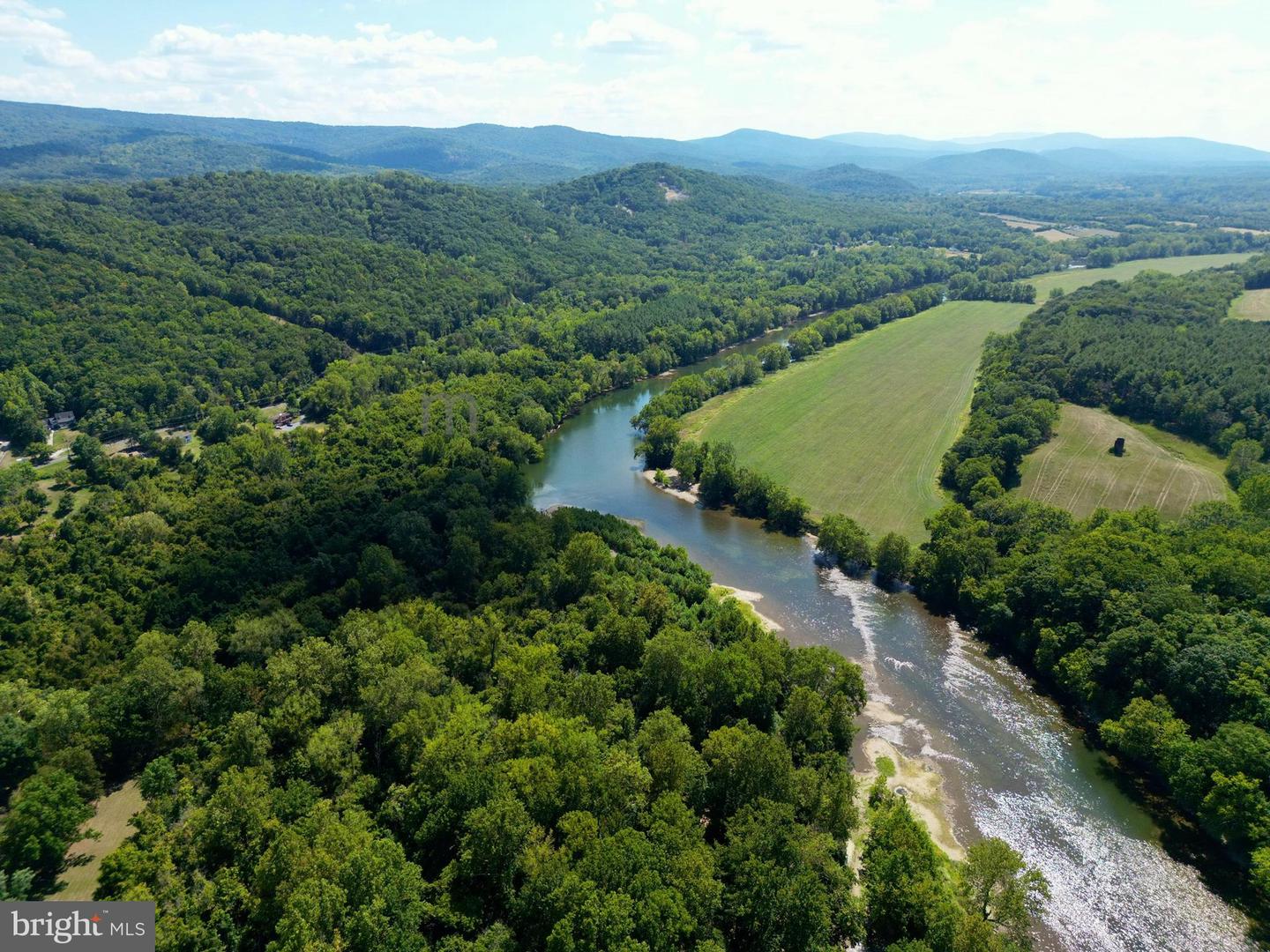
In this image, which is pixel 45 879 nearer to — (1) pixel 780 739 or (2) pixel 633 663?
(2) pixel 633 663

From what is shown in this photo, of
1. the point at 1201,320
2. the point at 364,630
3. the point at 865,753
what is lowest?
the point at 865,753

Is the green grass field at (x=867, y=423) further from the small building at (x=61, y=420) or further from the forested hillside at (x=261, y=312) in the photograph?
the small building at (x=61, y=420)

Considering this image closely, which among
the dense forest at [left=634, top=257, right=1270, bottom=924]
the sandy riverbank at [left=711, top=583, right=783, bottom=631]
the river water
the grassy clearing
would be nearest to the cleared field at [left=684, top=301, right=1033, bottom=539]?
the dense forest at [left=634, top=257, right=1270, bottom=924]

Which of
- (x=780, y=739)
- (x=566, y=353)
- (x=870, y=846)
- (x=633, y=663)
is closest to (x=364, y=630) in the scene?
(x=633, y=663)

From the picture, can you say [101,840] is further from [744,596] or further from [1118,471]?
[1118,471]

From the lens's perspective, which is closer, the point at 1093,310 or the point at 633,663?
the point at 633,663

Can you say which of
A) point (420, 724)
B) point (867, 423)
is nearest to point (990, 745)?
point (420, 724)
